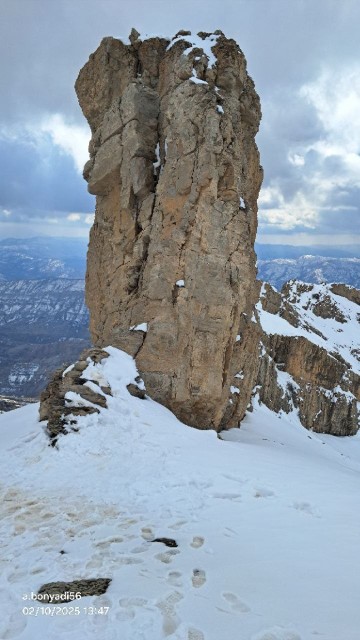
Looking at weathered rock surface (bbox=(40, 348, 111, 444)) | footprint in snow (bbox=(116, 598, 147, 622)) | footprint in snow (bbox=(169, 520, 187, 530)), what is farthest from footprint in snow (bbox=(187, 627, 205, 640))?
weathered rock surface (bbox=(40, 348, 111, 444))

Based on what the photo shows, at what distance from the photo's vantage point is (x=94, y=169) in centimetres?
2102

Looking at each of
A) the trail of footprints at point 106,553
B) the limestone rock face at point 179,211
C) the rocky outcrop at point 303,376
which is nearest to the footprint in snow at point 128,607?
the trail of footprints at point 106,553

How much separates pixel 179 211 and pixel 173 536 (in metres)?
13.3

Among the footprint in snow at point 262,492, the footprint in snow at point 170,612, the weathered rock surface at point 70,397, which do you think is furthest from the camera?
the weathered rock surface at point 70,397

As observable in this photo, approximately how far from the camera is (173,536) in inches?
294

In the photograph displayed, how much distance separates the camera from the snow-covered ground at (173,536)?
16.4ft

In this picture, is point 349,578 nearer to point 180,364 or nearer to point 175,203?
point 180,364

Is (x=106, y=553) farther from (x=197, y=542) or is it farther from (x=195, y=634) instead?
(x=195, y=634)

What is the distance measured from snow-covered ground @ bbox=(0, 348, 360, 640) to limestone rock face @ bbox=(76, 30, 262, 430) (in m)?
4.04

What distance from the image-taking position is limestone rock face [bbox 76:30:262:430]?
17125mm

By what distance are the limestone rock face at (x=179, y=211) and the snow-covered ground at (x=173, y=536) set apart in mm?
4037

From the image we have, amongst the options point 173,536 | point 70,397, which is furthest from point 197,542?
point 70,397

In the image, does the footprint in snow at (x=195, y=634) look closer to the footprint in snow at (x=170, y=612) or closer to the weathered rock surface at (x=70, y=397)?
the footprint in snow at (x=170, y=612)

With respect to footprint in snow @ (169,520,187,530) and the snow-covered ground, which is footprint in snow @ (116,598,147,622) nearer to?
the snow-covered ground
